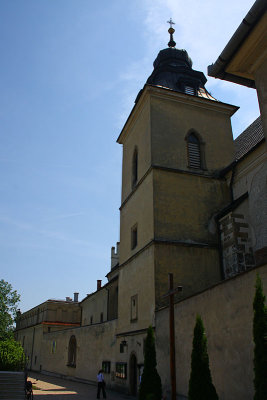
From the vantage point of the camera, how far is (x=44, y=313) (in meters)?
48.4

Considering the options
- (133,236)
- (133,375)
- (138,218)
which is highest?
(138,218)

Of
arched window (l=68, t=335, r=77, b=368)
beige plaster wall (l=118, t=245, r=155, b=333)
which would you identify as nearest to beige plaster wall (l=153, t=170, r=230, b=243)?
beige plaster wall (l=118, t=245, r=155, b=333)

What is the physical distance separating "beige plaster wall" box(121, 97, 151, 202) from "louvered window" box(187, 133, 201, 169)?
86.6 inches

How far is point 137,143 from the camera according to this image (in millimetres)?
20453

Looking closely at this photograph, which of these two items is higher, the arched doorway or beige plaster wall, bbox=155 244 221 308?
beige plaster wall, bbox=155 244 221 308

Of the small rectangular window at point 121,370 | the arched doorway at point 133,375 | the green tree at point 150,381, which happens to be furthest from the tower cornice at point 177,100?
the small rectangular window at point 121,370

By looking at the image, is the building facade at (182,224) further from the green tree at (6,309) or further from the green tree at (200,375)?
the green tree at (6,309)

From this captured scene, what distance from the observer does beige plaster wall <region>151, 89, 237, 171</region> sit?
1819 cm

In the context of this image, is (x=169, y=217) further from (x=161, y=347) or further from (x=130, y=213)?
(x=161, y=347)

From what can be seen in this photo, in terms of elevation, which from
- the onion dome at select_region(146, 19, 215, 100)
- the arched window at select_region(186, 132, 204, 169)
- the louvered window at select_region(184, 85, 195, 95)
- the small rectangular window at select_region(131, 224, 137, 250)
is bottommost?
the small rectangular window at select_region(131, 224, 137, 250)

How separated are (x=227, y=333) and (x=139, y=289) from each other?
7197mm

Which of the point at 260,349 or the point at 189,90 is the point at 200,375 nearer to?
the point at 260,349

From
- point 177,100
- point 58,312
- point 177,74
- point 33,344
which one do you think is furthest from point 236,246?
point 58,312

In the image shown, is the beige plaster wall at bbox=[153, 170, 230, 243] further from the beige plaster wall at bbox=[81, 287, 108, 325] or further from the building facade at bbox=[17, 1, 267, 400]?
the beige plaster wall at bbox=[81, 287, 108, 325]
